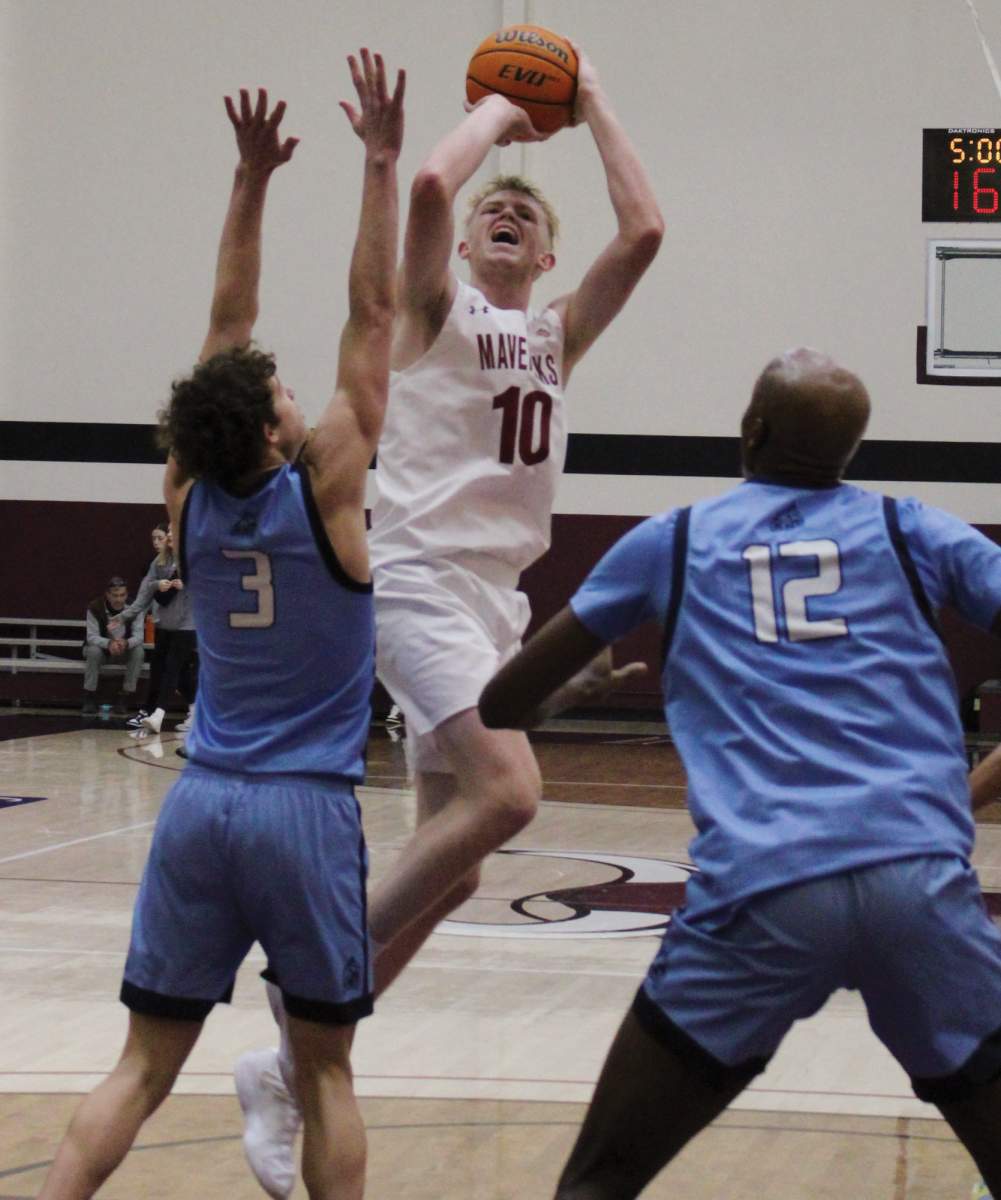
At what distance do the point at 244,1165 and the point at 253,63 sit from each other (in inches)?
498

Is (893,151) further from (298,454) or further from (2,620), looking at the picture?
(298,454)

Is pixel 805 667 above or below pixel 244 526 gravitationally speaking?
below

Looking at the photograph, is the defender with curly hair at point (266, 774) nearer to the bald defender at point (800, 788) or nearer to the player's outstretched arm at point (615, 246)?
the bald defender at point (800, 788)

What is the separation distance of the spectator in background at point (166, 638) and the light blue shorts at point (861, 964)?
33.8 ft

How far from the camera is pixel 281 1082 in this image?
114 inches

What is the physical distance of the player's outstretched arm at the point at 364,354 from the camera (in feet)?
8.33

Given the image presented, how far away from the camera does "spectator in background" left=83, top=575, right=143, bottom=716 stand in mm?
13273

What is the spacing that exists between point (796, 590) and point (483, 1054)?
2.24 m

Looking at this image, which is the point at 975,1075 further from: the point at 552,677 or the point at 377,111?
the point at 377,111

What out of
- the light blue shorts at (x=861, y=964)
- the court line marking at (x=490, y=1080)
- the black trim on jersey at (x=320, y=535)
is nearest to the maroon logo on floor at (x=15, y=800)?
the court line marking at (x=490, y=1080)

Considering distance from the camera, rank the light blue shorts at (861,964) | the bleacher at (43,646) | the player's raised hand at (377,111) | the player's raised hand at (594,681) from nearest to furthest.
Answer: the light blue shorts at (861,964) < the player's raised hand at (594,681) < the player's raised hand at (377,111) < the bleacher at (43,646)

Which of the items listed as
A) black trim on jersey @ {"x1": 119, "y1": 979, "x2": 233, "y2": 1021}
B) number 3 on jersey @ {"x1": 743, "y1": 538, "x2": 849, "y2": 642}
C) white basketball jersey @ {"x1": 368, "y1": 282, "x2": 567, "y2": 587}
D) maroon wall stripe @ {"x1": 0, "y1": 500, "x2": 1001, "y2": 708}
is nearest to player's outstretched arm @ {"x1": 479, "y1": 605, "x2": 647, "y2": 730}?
number 3 on jersey @ {"x1": 743, "y1": 538, "x2": 849, "y2": 642}

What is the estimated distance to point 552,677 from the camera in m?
2.06

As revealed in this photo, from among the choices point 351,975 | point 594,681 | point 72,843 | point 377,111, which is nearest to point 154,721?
point 72,843
